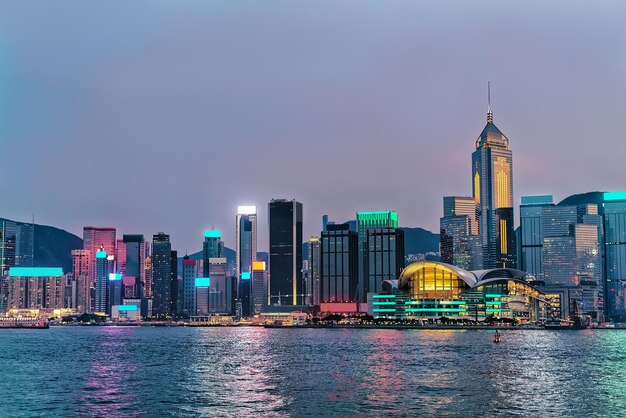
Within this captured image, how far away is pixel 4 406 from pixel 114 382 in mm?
17796

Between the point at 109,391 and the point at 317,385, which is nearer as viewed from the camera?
the point at 109,391

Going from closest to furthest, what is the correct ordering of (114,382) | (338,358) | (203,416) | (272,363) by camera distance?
(203,416), (114,382), (272,363), (338,358)

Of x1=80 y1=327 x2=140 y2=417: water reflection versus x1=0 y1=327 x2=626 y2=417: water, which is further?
x1=0 y1=327 x2=626 y2=417: water

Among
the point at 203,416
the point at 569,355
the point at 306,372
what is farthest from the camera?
the point at 569,355

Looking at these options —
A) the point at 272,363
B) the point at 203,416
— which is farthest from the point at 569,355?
the point at 203,416

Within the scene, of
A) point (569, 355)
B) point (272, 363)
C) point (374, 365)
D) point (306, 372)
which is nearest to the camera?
point (306, 372)

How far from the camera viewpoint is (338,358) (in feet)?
371

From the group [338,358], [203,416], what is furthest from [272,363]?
[203,416]

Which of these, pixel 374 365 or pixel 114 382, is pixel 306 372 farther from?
pixel 114 382

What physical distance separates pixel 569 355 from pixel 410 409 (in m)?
68.8

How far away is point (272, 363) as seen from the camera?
106m

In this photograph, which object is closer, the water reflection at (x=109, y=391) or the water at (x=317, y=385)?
the water reflection at (x=109, y=391)

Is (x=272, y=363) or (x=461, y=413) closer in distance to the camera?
(x=461, y=413)

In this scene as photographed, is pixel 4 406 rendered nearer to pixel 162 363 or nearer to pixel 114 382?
pixel 114 382
